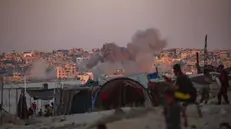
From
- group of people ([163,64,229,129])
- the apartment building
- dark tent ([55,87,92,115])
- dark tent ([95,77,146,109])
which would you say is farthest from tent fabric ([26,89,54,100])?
the apartment building

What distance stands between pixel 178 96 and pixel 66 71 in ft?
90.9

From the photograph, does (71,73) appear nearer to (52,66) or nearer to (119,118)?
(52,66)

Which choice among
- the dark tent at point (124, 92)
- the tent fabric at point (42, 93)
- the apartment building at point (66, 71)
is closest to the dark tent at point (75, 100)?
the tent fabric at point (42, 93)

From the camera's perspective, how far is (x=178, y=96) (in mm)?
4543

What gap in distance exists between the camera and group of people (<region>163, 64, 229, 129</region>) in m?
3.54

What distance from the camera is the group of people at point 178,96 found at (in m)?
3.54

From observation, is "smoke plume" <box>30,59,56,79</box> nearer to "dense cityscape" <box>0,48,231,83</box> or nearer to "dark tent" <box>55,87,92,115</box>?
"dense cityscape" <box>0,48,231,83</box>

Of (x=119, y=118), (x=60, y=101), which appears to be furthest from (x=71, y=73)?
(x=119, y=118)

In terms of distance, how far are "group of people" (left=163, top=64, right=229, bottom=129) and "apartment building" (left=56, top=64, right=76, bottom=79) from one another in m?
24.0

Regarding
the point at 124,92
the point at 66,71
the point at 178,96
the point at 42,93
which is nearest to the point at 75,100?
the point at 42,93

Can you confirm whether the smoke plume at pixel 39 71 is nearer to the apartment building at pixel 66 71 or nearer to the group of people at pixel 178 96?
the apartment building at pixel 66 71

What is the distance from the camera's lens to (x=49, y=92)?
15.6 meters

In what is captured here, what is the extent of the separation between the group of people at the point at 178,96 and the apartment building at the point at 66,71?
78.7ft

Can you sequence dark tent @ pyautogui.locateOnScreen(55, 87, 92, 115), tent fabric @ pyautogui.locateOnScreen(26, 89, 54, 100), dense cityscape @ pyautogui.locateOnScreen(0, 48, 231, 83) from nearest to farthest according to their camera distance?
1. dark tent @ pyautogui.locateOnScreen(55, 87, 92, 115)
2. tent fabric @ pyautogui.locateOnScreen(26, 89, 54, 100)
3. dense cityscape @ pyautogui.locateOnScreen(0, 48, 231, 83)
